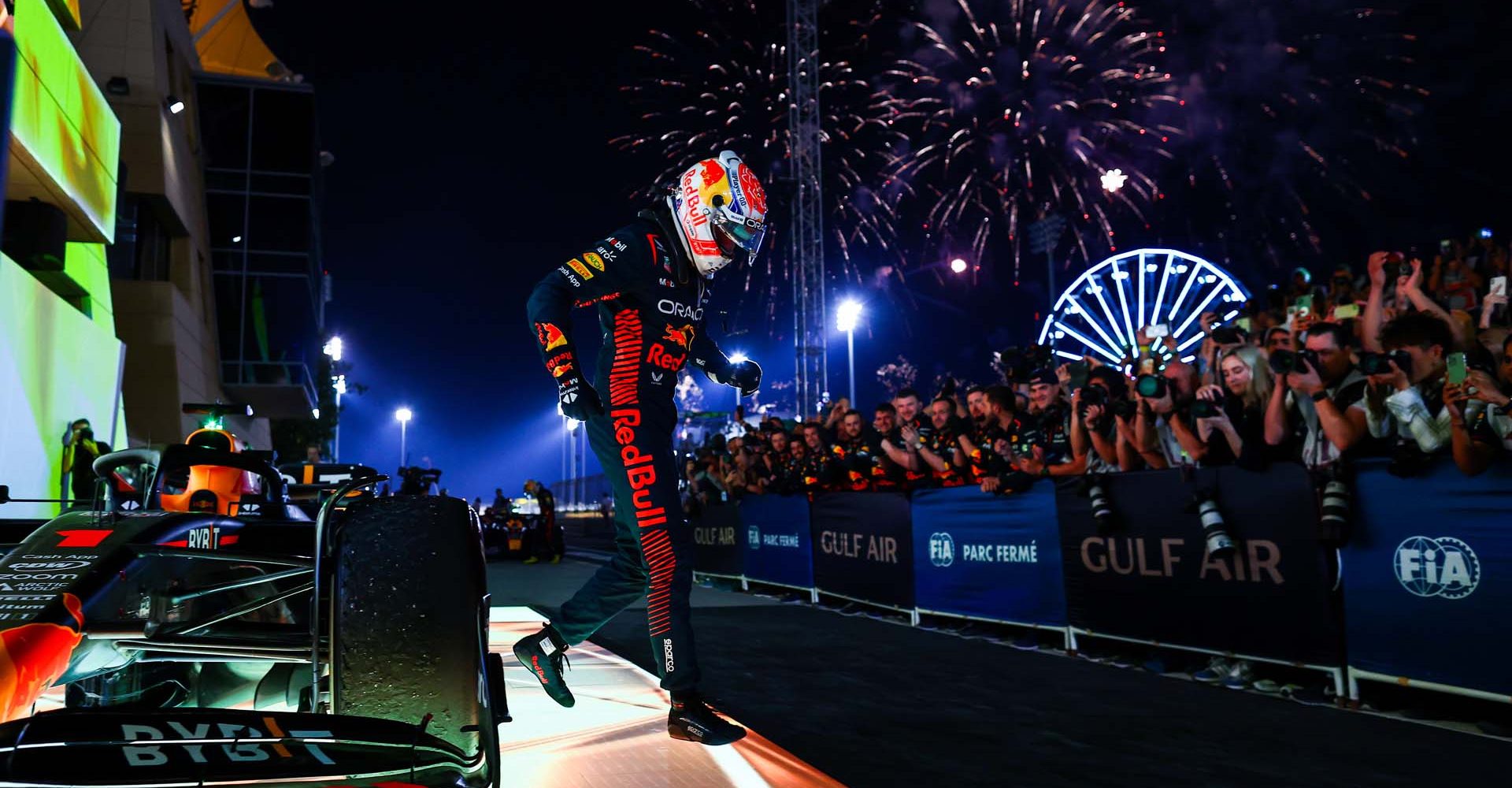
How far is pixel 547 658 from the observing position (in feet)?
12.1

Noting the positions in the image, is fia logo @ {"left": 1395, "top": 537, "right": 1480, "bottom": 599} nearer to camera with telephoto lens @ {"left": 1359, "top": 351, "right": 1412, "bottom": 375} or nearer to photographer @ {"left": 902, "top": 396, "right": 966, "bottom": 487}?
camera with telephoto lens @ {"left": 1359, "top": 351, "right": 1412, "bottom": 375}

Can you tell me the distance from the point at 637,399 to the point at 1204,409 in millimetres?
3638

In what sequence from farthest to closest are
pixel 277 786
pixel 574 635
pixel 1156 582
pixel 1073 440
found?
1. pixel 1073 440
2. pixel 1156 582
3. pixel 574 635
4. pixel 277 786

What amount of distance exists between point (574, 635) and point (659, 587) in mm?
512

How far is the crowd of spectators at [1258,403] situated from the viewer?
187 inches

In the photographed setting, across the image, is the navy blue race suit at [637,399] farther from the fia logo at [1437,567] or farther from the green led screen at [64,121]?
the green led screen at [64,121]

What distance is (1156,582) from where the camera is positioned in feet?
18.8

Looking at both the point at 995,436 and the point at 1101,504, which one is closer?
the point at 1101,504

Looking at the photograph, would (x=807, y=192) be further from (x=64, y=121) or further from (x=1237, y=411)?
(x=1237, y=411)

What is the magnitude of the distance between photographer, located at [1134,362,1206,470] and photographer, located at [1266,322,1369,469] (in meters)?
0.49

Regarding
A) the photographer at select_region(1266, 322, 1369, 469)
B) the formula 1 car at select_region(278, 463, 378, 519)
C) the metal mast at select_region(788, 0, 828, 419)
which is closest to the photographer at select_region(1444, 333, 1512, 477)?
the photographer at select_region(1266, 322, 1369, 469)

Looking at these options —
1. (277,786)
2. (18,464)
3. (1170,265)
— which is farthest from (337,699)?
(1170,265)

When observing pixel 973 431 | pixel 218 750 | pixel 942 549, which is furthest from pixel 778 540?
pixel 218 750

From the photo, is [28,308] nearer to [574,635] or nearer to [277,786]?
[574,635]
